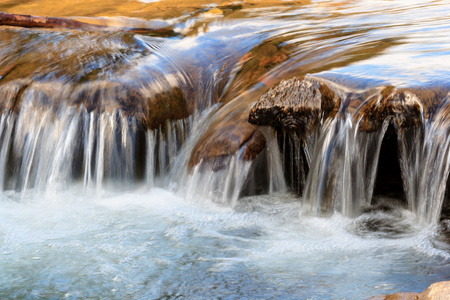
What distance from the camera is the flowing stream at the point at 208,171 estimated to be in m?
3.40

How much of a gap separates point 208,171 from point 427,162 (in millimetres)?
1821

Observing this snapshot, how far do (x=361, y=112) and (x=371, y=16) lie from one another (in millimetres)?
3554

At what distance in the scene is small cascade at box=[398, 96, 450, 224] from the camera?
12.6 feet

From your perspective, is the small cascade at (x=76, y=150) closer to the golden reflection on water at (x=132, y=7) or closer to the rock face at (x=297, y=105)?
the rock face at (x=297, y=105)

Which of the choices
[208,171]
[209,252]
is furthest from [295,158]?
[209,252]

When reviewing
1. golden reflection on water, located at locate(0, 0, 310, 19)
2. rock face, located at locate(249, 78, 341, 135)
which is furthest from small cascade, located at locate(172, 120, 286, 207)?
golden reflection on water, located at locate(0, 0, 310, 19)

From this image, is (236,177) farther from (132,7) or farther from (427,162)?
(132,7)

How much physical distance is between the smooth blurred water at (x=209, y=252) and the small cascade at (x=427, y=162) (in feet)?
0.49

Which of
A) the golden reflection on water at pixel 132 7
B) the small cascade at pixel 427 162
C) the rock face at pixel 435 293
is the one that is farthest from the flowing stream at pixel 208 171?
the golden reflection on water at pixel 132 7

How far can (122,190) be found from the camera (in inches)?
207

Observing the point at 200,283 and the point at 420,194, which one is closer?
the point at 200,283

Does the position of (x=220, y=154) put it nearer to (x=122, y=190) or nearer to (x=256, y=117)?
(x=256, y=117)

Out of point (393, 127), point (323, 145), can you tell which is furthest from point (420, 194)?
point (323, 145)

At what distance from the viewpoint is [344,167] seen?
13.9 feet
